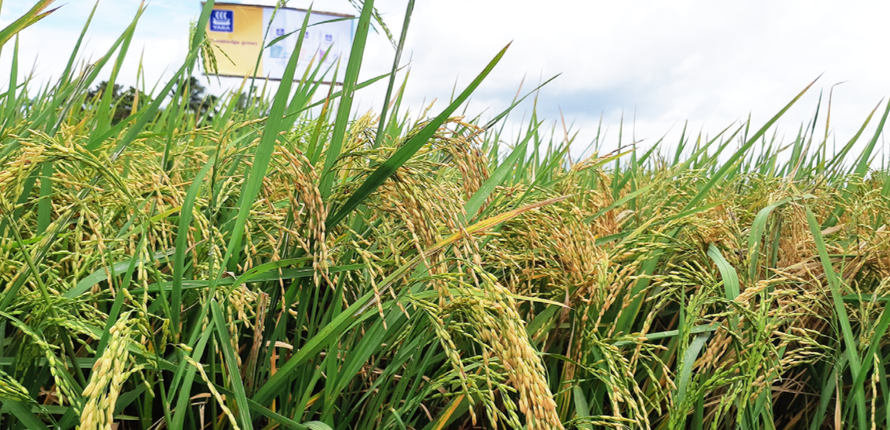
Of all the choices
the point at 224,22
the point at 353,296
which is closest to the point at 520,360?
the point at 353,296

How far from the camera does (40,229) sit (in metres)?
1.22

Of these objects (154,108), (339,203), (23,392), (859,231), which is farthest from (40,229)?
(859,231)

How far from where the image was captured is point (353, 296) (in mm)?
1351

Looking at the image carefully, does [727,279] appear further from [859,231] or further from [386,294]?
[859,231]

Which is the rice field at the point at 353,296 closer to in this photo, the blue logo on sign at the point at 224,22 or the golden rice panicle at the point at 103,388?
the golden rice panicle at the point at 103,388

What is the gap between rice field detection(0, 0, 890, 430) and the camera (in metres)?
0.89

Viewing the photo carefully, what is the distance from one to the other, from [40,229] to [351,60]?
820 mm

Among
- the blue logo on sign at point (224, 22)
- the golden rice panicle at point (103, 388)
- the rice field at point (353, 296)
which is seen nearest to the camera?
the golden rice panicle at point (103, 388)

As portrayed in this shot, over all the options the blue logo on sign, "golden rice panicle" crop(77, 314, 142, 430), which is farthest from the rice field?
the blue logo on sign

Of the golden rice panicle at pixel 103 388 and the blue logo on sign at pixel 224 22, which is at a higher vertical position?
the blue logo on sign at pixel 224 22

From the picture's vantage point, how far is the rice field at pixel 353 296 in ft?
2.92

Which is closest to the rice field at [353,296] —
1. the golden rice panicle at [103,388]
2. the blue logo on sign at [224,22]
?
the golden rice panicle at [103,388]

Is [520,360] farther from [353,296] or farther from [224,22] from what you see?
[224,22]

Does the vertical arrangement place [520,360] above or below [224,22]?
below
